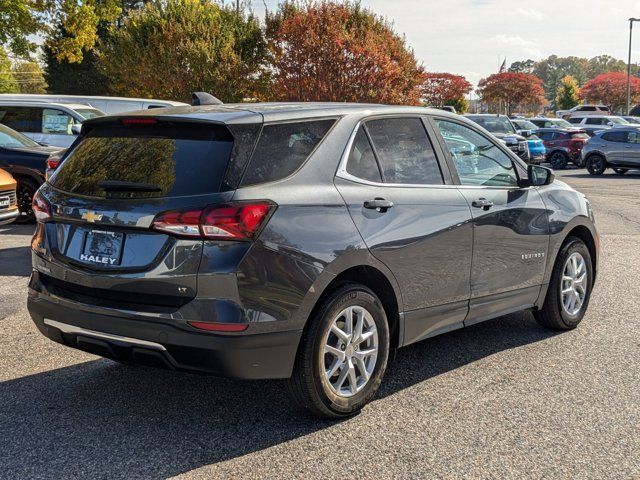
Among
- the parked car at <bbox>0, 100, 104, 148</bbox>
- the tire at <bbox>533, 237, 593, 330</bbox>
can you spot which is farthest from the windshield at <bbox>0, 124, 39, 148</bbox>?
the tire at <bbox>533, 237, 593, 330</bbox>

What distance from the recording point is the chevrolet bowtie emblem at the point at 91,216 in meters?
4.04

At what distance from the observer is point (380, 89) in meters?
25.4

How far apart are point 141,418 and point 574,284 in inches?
142

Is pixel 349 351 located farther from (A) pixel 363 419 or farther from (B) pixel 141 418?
(B) pixel 141 418

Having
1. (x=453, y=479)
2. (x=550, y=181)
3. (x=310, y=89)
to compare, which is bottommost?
(x=453, y=479)

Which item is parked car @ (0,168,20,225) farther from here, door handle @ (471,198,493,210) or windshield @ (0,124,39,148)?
door handle @ (471,198,493,210)

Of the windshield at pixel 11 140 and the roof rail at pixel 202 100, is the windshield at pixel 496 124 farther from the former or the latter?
the roof rail at pixel 202 100

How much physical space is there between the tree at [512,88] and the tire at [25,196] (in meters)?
69.4

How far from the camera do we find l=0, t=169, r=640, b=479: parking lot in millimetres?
3756

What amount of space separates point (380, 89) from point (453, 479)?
22608 millimetres

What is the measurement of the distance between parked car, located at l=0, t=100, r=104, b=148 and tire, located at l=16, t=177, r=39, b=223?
3.12m

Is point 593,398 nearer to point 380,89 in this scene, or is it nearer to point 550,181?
point 550,181

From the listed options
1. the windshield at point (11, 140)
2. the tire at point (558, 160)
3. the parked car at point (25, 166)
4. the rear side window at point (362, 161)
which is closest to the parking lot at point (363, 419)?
the rear side window at point (362, 161)

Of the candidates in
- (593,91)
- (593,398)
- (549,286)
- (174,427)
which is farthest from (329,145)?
(593,91)
